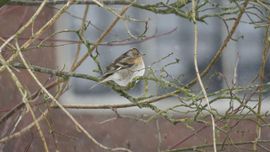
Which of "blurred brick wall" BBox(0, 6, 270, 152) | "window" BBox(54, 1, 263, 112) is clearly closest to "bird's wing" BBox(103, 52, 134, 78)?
"blurred brick wall" BBox(0, 6, 270, 152)

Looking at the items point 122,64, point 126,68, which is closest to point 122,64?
point 122,64

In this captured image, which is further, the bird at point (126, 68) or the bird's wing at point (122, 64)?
the bird's wing at point (122, 64)

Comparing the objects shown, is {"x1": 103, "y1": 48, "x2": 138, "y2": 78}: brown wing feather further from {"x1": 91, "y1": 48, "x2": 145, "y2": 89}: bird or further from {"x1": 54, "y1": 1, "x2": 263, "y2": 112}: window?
{"x1": 54, "y1": 1, "x2": 263, "y2": 112}: window

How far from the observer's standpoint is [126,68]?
7.33 meters

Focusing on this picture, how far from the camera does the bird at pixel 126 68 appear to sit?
22.3 feet

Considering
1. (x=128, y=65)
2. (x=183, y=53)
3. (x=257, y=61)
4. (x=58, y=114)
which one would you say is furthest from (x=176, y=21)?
(x=128, y=65)

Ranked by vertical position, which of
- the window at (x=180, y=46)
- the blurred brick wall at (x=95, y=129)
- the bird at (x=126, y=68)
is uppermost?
the window at (x=180, y=46)

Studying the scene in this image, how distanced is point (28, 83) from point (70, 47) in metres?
1.35

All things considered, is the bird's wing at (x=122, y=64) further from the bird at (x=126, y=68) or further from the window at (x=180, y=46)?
the window at (x=180, y=46)

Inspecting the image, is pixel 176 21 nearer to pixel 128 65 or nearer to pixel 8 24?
pixel 8 24

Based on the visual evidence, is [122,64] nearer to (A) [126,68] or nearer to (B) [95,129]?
(A) [126,68]

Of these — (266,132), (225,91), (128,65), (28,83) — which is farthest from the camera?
(266,132)

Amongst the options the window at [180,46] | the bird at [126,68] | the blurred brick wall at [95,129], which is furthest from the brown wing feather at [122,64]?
the window at [180,46]

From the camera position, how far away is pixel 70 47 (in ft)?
40.0
